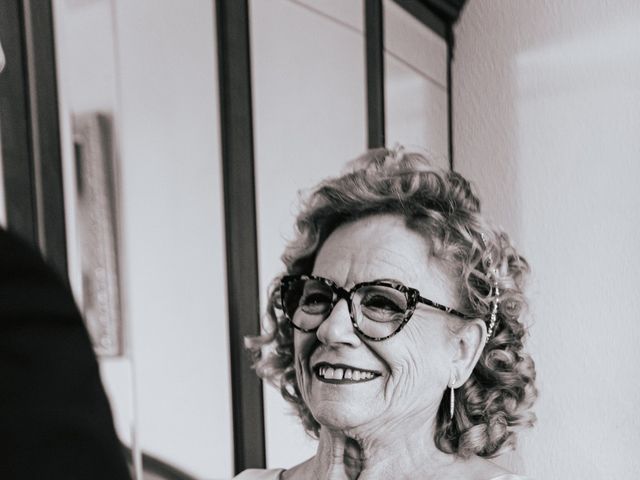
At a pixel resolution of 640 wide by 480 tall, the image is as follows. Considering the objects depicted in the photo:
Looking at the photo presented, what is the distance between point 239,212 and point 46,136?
0.66 meters

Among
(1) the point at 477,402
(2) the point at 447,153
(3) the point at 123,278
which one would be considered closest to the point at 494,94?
(2) the point at 447,153

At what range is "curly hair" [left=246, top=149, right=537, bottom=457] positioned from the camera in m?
1.49

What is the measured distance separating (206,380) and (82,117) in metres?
0.72

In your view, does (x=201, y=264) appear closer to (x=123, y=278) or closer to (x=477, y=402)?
(x=123, y=278)

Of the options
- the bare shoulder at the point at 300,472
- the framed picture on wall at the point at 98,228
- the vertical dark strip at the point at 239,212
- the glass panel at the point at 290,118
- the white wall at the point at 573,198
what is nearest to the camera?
the framed picture on wall at the point at 98,228

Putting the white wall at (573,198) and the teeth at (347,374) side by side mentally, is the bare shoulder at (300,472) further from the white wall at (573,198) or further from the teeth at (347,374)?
the white wall at (573,198)

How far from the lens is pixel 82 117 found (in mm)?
1330

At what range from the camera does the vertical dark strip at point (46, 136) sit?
127 centimetres

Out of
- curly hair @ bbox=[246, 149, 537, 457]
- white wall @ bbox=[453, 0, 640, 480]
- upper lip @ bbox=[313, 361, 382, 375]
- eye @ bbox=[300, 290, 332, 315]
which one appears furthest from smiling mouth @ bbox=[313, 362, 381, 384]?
white wall @ bbox=[453, 0, 640, 480]

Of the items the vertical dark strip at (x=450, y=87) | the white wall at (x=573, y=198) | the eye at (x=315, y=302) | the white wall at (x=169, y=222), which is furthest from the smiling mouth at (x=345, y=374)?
the vertical dark strip at (x=450, y=87)

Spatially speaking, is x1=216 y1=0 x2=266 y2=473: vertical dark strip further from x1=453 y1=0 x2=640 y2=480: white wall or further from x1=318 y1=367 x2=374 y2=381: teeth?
x1=453 y1=0 x2=640 y2=480: white wall

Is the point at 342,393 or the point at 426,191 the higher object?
the point at 426,191

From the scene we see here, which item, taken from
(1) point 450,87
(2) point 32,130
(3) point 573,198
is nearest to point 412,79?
(1) point 450,87

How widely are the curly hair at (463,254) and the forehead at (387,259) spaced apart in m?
0.02
